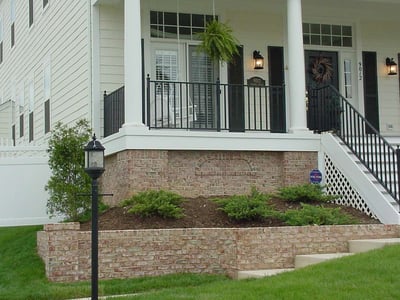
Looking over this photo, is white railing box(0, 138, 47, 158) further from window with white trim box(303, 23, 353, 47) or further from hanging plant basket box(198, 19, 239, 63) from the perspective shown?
window with white trim box(303, 23, 353, 47)

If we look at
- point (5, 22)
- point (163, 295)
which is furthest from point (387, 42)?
point (5, 22)

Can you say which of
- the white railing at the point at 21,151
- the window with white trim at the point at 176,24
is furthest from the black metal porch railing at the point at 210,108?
the white railing at the point at 21,151

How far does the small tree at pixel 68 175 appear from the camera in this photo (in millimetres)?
12297

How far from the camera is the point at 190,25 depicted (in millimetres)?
15320

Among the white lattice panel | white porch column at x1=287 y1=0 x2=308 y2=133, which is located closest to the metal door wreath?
white porch column at x1=287 y1=0 x2=308 y2=133

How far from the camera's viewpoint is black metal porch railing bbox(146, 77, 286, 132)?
44.4ft

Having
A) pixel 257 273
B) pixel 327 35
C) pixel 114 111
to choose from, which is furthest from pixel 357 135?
pixel 257 273

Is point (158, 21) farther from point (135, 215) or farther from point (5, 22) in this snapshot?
point (5, 22)

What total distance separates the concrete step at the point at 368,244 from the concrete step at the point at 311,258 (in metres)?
0.32

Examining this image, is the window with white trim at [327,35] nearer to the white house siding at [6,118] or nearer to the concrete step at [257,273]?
the concrete step at [257,273]

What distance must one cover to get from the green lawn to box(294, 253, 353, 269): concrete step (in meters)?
0.72

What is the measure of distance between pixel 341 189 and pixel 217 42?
3711 mm

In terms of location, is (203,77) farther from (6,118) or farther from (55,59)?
(6,118)

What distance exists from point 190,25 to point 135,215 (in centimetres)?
564
